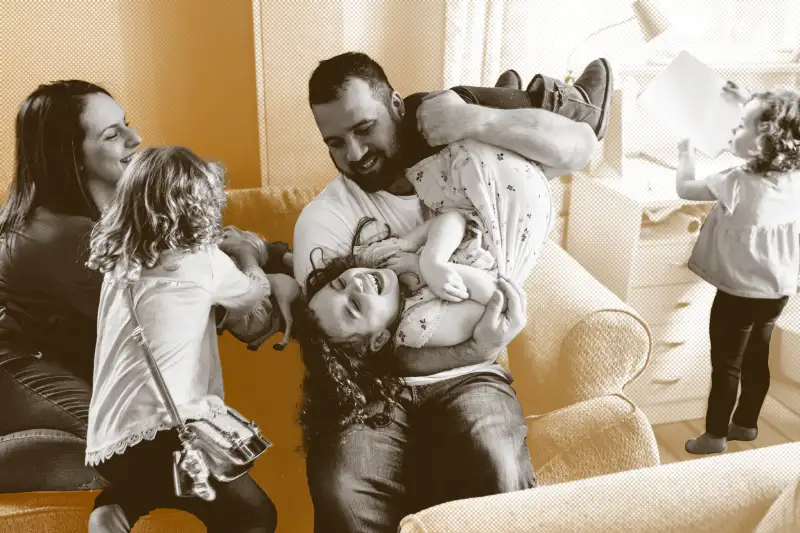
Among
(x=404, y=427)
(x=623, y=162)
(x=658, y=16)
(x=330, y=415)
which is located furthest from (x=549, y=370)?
(x=658, y=16)

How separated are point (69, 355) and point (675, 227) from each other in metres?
1.12

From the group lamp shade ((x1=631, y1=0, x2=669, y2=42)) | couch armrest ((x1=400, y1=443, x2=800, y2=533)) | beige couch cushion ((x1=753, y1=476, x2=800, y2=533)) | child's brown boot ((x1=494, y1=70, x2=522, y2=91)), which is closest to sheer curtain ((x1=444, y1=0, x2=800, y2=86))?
lamp shade ((x1=631, y1=0, x2=669, y2=42))

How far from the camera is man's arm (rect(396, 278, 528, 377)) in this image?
2.90 feet

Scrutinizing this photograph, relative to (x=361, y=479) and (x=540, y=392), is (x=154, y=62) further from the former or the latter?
(x=540, y=392)

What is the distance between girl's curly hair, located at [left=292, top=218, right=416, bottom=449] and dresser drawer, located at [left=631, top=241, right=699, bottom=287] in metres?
0.66

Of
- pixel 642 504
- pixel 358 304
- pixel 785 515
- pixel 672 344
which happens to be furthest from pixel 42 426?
pixel 672 344

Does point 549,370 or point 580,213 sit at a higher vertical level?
point 580,213

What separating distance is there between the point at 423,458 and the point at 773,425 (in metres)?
0.73

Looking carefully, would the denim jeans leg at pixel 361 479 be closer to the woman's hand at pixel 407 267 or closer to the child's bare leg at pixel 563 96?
the woman's hand at pixel 407 267

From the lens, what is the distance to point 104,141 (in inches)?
32.3

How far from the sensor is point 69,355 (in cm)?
84

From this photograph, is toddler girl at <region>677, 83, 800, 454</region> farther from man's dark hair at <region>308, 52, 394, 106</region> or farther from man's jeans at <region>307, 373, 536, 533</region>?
man's dark hair at <region>308, 52, 394, 106</region>

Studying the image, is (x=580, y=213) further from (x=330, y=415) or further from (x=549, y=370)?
(x=330, y=415)

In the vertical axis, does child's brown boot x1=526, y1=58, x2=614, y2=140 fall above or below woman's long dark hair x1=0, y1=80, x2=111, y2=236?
above
